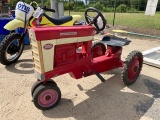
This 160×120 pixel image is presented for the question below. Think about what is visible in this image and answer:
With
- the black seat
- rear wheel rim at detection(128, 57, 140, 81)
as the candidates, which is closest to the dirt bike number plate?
the black seat

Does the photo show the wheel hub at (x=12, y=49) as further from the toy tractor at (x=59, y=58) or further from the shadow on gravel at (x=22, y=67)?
the toy tractor at (x=59, y=58)

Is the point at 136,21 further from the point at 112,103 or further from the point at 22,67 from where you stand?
the point at 112,103

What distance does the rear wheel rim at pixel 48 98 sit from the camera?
244cm

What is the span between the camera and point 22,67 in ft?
13.0

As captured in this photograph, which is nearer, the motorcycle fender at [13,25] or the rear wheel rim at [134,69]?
the rear wheel rim at [134,69]

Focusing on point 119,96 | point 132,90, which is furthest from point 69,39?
point 132,90

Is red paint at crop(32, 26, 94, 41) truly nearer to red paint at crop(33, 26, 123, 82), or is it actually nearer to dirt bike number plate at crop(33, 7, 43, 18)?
red paint at crop(33, 26, 123, 82)

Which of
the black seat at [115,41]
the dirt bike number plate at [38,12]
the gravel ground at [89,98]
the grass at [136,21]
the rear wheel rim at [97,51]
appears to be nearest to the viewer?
the gravel ground at [89,98]

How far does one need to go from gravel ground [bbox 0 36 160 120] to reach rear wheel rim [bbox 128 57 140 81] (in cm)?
17

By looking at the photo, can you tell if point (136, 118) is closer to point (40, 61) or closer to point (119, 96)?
point (119, 96)

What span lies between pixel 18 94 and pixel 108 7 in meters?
12.5

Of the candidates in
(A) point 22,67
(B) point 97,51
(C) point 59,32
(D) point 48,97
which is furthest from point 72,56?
(A) point 22,67

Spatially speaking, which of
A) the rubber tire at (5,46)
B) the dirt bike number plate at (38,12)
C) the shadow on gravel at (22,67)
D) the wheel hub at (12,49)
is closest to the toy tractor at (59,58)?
the shadow on gravel at (22,67)

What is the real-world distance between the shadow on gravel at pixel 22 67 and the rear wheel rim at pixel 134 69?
2032 millimetres
